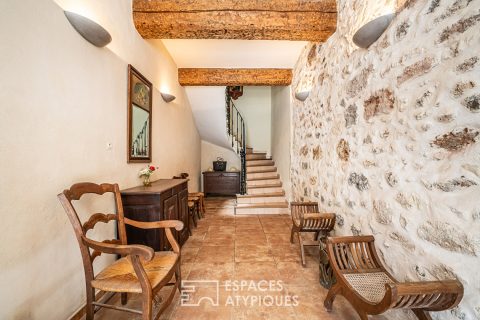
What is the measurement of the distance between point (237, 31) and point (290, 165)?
2.57 meters

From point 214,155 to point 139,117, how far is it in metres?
4.28

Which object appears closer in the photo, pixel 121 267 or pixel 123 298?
pixel 121 267

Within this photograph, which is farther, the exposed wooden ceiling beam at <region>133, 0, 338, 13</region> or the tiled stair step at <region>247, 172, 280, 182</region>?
the tiled stair step at <region>247, 172, 280, 182</region>

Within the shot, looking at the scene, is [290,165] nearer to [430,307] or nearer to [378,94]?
[378,94]

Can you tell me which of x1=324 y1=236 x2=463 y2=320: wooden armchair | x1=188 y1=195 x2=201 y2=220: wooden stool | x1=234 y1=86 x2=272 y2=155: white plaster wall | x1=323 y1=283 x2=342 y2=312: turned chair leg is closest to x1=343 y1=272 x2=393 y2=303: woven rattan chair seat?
x1=324 y1=236 x2=463 y2=320: wooden armchair

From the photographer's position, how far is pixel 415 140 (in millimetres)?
1217

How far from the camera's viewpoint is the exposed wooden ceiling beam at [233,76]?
3.86m

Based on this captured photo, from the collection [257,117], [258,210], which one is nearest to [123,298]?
[258,210]

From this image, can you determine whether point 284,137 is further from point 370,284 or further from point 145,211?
point 370,284

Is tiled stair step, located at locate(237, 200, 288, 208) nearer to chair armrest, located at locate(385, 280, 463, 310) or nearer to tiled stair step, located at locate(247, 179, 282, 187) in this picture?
tiled stair step, located at locate(247, 179, 282, 187)

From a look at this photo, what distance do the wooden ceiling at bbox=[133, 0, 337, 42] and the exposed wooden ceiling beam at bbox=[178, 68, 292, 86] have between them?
1.55m

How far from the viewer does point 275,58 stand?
140 inches

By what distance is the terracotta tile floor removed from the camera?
5.02 ft

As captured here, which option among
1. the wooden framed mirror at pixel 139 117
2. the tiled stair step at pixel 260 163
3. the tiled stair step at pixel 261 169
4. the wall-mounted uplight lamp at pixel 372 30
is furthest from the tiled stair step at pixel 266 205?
the wall-mounted uplight lamp at pixel 372 30
